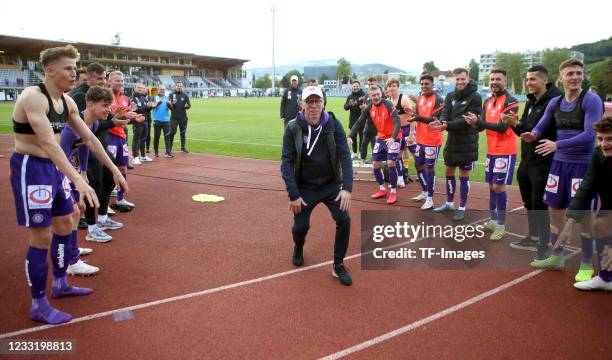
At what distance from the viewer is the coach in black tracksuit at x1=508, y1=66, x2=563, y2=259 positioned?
5148 mm

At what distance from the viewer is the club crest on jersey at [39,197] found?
12.2 feet

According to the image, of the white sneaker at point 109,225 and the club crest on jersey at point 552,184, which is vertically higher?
the club crest on jersey at point 552,184

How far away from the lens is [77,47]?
73000mm

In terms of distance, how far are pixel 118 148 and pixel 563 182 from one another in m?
6.48

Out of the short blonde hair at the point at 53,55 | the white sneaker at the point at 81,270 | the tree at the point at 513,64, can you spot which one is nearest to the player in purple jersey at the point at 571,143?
the short blonde hair at the point at 53,55

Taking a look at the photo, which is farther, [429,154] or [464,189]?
[429,154]

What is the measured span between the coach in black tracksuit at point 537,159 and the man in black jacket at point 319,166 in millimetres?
2263

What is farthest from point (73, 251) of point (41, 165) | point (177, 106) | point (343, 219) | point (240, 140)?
point (240, 140)

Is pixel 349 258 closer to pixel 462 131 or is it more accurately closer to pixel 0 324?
pixel 462 131

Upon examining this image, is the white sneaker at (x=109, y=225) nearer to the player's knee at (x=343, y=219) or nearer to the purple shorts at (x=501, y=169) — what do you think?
the player's knee at (x=343, y=219)

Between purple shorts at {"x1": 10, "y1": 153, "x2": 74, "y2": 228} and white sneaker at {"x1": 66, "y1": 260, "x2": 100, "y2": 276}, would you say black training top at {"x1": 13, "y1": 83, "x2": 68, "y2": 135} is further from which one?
white sneaker at {"x1": 66, "y1": 260, "x2": 100, "y2": 276}

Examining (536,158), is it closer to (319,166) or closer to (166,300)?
(319,166)

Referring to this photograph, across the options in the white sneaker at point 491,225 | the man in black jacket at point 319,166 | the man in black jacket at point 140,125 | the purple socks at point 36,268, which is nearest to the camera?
the purple socks at point 36,268

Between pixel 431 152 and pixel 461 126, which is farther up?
pixel 461 126
